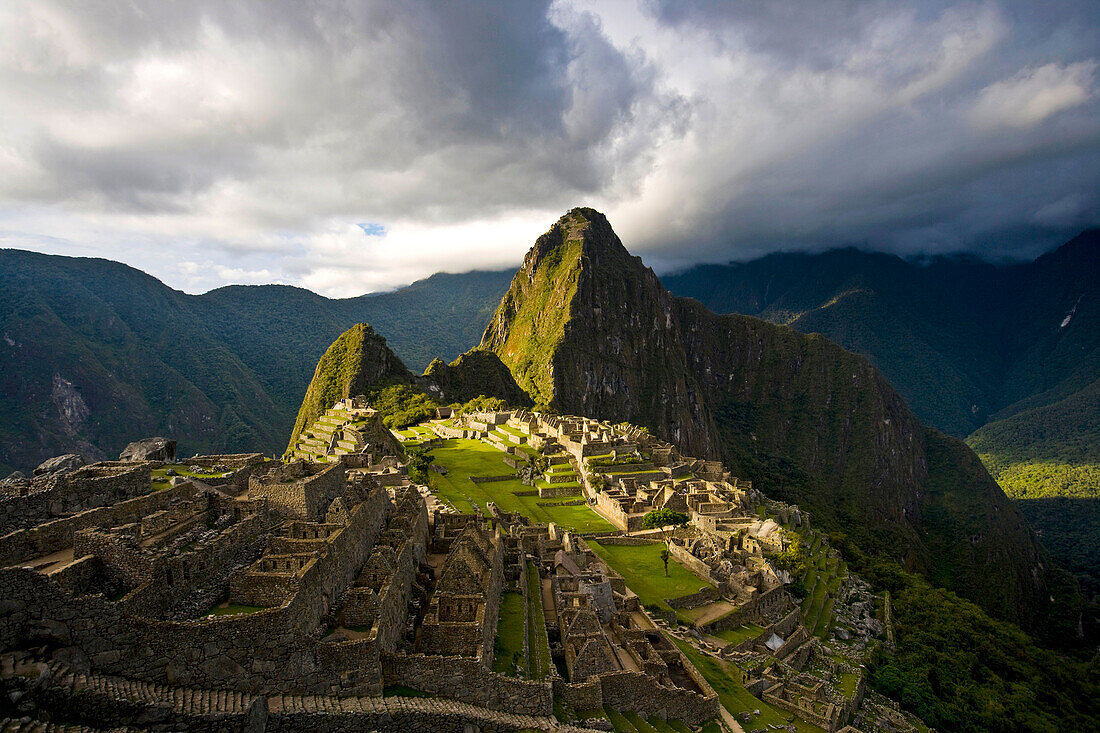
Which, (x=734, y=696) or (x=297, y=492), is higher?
(x=297, y=492)

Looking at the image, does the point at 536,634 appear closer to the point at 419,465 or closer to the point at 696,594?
the point at 696,594

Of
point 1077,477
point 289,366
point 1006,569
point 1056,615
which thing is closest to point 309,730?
point 1056,615

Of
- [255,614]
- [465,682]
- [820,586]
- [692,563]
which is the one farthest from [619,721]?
[820,586]

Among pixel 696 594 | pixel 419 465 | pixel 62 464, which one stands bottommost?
pixel 696 594

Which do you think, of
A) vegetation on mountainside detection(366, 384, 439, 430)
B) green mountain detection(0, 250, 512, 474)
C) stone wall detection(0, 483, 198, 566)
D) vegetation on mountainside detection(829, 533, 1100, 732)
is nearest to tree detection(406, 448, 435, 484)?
stone wall detection(0, 483, 198, 566)

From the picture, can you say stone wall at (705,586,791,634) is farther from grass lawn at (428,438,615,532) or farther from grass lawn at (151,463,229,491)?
grass lawn at (151,463,229,491)

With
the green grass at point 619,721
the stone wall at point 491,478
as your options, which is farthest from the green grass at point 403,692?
the stone wall at point 491,478

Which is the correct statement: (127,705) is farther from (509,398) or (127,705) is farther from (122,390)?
(122,390)
